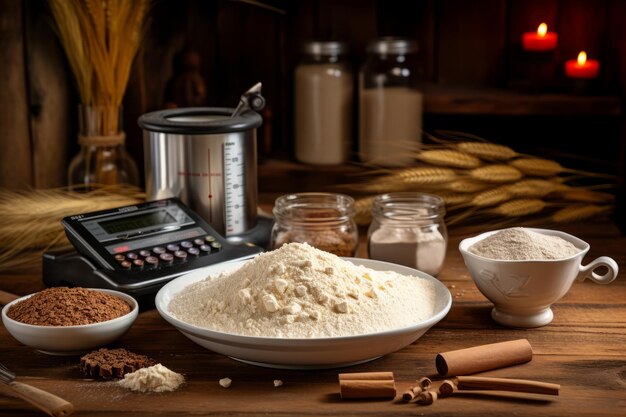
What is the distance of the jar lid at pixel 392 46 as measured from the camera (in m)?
1.93

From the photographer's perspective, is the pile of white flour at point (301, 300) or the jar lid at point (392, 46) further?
the jar lid at point (392, 46)

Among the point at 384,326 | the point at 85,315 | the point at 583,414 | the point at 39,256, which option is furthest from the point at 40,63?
the point at 583,414

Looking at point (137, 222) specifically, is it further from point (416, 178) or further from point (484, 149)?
point (484, 149)

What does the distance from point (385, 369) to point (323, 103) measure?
3.15 feet

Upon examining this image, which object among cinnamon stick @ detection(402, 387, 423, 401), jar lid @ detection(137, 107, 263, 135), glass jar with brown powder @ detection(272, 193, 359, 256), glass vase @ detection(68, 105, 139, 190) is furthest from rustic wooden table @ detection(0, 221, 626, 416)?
glass vase @ detection(68, 105, 139, 190)

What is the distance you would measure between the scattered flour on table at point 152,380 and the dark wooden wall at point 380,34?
97cm

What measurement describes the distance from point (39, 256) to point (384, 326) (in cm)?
76

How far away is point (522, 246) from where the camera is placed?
1.29m

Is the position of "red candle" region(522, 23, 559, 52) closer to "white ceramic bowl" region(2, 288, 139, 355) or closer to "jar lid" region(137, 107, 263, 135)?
"jar lid" region(137, 107, 263, 135)

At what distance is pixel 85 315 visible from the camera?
1196mm

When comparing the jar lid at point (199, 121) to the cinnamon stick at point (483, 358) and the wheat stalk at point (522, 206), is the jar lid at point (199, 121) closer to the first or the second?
the wheat stalk at point (522, 206)

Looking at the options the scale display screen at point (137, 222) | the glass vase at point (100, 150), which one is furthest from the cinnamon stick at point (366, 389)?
the glass vase at point (100, 150)

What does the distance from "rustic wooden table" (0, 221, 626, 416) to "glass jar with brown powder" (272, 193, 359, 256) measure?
0.72ft

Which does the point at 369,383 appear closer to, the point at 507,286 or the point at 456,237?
the point at 507,286
